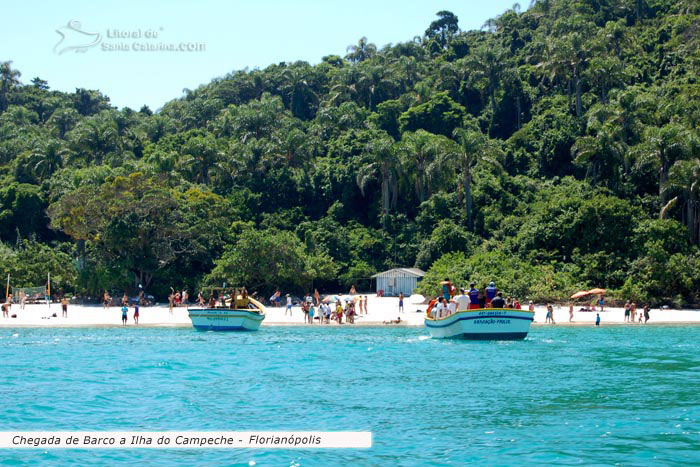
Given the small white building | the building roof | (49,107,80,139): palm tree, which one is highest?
(49,107,80,139): palm tree

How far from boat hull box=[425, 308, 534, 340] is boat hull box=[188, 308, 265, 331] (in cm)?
1188

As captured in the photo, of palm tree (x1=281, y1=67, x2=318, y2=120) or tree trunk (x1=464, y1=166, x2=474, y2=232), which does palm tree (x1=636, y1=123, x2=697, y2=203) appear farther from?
palm tree (x1=281, y1=67, x2=318, y2=120)

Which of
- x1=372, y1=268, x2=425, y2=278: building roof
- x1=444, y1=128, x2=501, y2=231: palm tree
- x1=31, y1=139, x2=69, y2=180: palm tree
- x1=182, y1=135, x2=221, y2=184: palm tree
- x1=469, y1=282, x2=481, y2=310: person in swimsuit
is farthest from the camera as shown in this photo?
x1=31, y1=139, x2=69, y2=180: palm tree

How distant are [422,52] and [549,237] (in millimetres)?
66283

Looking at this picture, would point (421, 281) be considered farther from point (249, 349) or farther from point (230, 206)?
point (249, 349)

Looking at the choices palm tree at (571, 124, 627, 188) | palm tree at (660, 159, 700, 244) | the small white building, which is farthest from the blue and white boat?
palm tree at (571, 124, 627, 188)

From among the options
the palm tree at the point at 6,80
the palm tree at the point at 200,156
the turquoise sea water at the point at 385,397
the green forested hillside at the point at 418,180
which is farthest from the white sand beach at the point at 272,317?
the palm tree at the point at 6,80

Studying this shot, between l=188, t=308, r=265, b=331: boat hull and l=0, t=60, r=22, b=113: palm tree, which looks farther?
l=0, t=60, r=22, b=113: palm tree

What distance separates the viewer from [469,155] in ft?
225

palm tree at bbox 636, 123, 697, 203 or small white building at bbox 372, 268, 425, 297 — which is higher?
palm tree at bbox 636, 123, 697, 203

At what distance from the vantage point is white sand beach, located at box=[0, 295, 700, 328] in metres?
50.2

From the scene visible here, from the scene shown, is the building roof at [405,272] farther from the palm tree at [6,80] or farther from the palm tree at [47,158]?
the palm tree at [6,80]

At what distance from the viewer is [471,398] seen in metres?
22.8

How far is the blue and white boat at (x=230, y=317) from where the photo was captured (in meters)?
44.3
